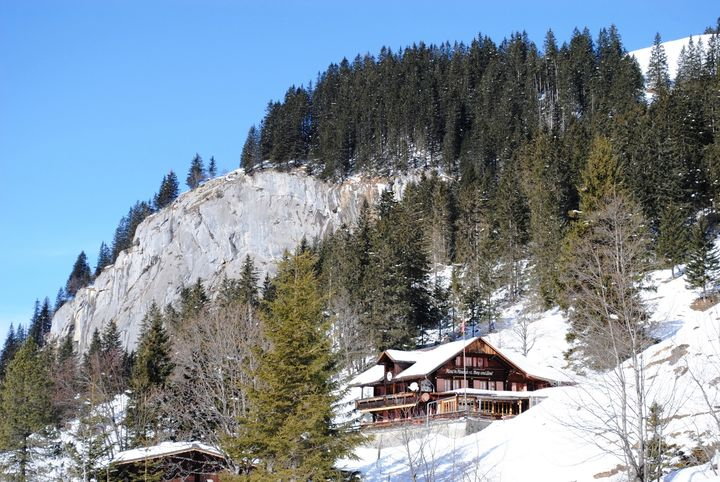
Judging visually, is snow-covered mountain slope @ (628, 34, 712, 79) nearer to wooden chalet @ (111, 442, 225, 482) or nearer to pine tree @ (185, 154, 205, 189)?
pine tree @ (185, 154, 205, 189)

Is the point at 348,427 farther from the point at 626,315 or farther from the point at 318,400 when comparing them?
the point at 626,315

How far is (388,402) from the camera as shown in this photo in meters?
47.0

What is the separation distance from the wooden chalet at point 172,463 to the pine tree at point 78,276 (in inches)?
4894

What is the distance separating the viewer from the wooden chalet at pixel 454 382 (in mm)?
42250

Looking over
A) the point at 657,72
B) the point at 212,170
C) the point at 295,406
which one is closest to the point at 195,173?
the point at 212,170

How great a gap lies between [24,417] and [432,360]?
27.4 metres

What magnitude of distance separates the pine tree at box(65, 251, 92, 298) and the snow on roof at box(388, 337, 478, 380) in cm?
11576

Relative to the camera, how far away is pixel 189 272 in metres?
104

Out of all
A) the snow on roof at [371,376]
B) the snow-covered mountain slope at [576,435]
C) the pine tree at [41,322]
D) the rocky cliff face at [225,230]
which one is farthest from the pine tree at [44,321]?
the snow-covered mountain slope at [576,435]

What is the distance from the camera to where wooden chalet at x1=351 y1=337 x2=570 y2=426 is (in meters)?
42.2

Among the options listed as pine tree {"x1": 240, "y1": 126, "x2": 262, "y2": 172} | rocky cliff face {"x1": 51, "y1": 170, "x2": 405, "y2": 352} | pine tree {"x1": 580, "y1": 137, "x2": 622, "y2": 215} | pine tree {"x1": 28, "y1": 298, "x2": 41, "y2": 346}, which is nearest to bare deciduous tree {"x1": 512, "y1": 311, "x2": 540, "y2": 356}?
pine tree {"x1": 580, "y1": 137, "x2": 622, "y2": 215}

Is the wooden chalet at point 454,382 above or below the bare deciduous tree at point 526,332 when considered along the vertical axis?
below

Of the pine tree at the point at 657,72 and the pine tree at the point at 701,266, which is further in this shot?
the pine tree at the point at 657,72

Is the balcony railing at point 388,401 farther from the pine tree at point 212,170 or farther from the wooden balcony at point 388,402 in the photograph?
the pine tree at point 212,170
